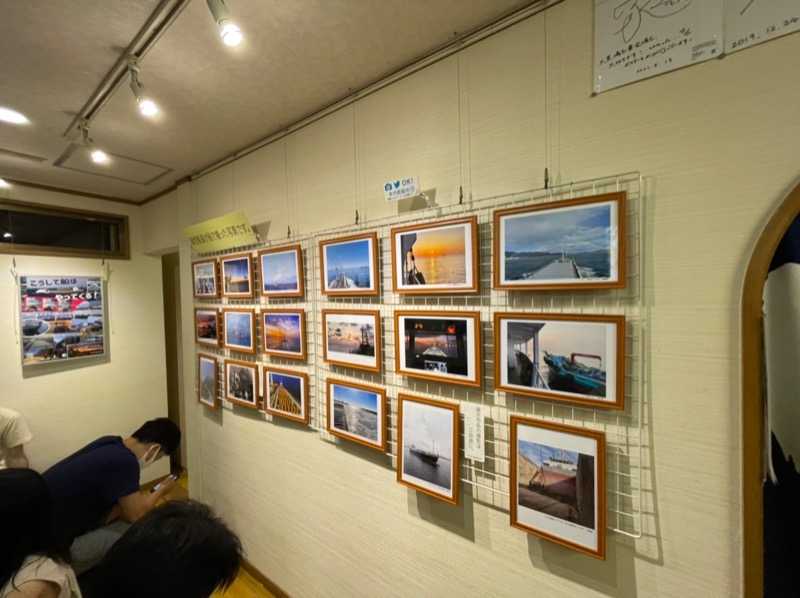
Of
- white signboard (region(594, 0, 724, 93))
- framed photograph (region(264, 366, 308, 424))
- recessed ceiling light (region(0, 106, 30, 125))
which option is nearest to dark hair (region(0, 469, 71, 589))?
framed photograph (region(264, 366, 308, 424))

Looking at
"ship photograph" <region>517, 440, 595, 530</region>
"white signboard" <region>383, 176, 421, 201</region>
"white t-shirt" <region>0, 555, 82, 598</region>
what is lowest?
"white t-shirt" <region>0, 555, 82, 598</region>

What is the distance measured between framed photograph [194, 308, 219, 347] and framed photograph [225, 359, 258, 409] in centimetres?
25

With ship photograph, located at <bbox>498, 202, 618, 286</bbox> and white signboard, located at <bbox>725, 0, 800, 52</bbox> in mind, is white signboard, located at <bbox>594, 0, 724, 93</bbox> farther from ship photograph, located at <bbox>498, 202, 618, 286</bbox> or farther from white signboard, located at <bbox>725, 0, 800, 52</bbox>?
ship photograph, located at <bbox>498, 202, 618, 286</bbox>

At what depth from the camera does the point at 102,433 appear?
3.02m

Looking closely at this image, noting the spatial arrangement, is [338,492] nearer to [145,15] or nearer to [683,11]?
[145,15]

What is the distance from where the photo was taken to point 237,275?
208 centimetres

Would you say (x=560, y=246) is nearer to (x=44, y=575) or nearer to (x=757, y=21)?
(x=757, y=21)

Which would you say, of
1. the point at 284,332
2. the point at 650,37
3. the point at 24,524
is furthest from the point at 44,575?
the point at 650,37

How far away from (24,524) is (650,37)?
88.3 inches

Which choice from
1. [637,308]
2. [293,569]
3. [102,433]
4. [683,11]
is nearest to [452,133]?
[683,11]

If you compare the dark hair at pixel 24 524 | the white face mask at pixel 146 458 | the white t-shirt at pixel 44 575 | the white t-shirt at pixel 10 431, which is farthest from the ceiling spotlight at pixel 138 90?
the white t-shirt at pixel 10 431

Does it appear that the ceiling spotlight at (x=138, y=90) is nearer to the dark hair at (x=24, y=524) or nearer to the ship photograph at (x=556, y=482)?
the dark hair at (x=24, y=524)

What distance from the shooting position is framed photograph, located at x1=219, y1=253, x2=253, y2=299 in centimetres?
199

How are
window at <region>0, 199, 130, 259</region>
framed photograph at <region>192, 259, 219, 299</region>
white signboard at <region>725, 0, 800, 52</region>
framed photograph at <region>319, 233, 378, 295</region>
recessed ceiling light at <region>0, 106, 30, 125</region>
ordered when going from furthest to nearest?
1. window at <region>0, 199, 130, 259</region>
2. framed photograph at <region>192, 259, 219, 299</region>
3. recessed ceiling light at <region>0, 106, 30, 125</region>
4. framed photograph at <region>319, 233, 378, 295</region>
5. white signboard at <region>725, 0, 800, 52</region>
